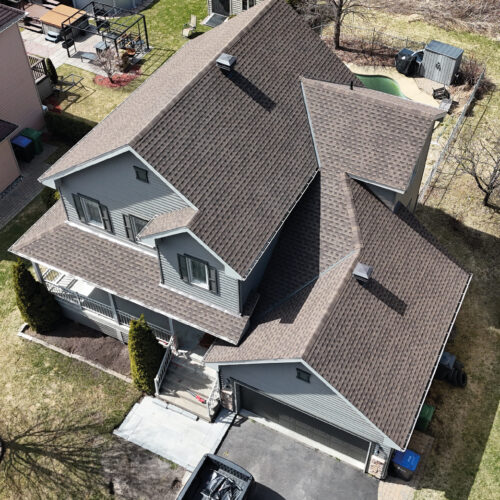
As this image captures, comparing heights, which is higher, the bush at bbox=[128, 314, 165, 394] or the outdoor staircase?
the bush at bbox=[128, 314, 165, 394]

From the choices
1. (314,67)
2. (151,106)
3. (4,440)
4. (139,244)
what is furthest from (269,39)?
(4,440)

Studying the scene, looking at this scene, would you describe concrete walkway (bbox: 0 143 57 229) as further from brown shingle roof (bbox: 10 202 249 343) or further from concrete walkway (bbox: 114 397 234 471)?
concrete walkway (bbox: 114 397 234 471)

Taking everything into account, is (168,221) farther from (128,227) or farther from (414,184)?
(414,184)

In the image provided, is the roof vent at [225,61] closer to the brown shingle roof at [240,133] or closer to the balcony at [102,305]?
the brown shingle roof at [240,133]

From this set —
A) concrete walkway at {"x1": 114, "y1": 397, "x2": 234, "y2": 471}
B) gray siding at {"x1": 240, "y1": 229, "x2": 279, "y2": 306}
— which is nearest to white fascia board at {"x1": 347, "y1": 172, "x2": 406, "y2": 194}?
gray siding at {"x1": 240, "y1": 229, "x2": 279, "y2": 306}

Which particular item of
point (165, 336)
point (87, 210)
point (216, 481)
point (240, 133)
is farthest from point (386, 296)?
point (87, 210)
